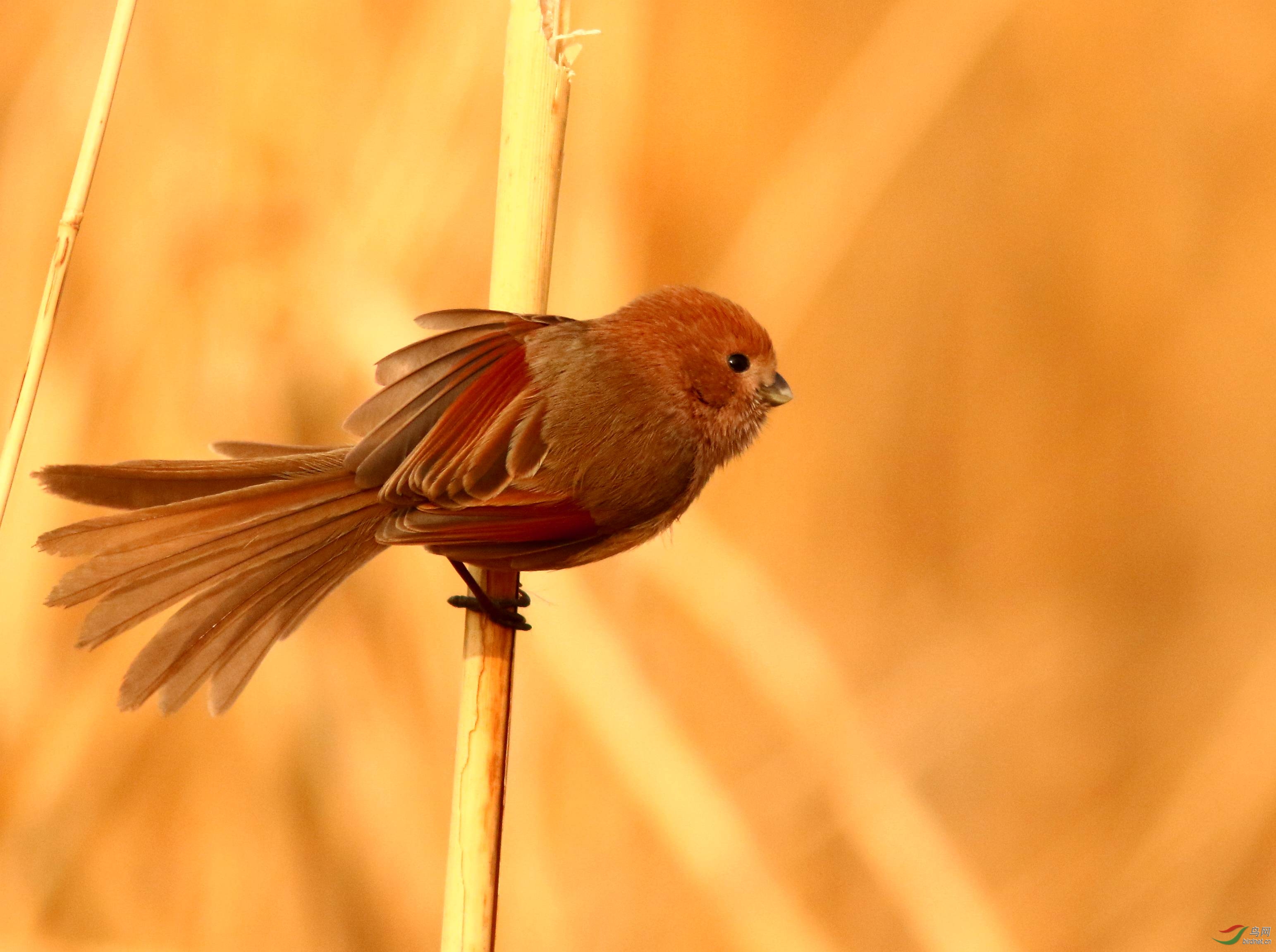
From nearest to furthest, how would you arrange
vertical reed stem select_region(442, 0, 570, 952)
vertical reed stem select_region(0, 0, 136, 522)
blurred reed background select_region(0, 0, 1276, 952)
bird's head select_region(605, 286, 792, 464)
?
vertical reed stem select_region(0, 0, 136, 522) → vertical reed stem select_region(442, 0, 570, 952) → bird's head select_region(605, 286, 792, 464) → blurred reed background select_region(0, 0, 1276, 952)

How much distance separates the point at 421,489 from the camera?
1.72 meters

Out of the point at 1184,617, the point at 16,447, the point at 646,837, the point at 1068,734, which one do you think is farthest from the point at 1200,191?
the point at 16,447

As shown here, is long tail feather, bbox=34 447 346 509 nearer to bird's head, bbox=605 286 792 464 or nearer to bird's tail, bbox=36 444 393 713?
bird's tail, bbox=36 444 393 713

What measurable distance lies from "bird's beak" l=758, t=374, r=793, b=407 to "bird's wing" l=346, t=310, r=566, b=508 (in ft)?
1.44

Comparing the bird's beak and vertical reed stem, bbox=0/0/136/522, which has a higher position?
vertical reed stem, bbox=0/0/136/522

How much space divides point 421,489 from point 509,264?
1.24 ft

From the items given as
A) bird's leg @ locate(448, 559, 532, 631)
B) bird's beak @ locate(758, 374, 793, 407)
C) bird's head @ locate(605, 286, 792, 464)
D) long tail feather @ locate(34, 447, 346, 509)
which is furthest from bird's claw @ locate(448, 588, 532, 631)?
bird's beak @ locate(758, 374, 793, 407)

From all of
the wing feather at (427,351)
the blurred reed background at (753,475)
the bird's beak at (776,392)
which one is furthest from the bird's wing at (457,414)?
the blurred reed background at (753,475)

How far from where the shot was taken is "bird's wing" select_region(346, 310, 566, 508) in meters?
1.76

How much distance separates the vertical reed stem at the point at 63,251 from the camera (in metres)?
1.51

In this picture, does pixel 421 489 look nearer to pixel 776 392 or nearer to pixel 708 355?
pixel 708 355

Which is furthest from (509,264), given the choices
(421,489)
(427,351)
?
(421,489)

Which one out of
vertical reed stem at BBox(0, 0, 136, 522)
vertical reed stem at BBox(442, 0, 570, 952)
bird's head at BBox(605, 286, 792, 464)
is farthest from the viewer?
bird's head at BBox(605, 286, 792, 464)

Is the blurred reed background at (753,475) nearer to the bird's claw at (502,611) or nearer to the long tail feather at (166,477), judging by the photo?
the bird's claw at (502,611)
